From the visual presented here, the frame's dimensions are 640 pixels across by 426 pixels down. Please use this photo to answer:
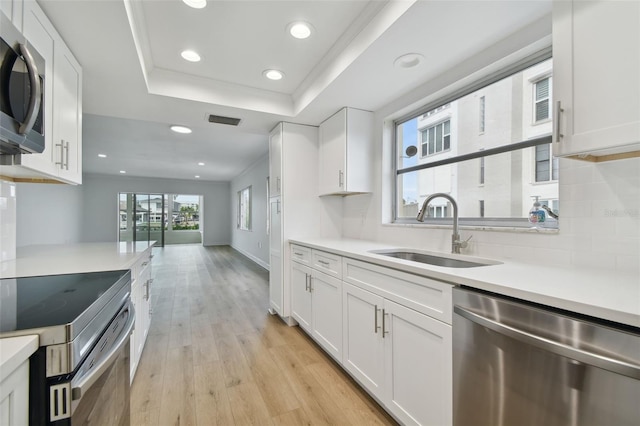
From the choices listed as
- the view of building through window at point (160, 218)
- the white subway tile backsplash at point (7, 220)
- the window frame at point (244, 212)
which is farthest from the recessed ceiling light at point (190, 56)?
the view of building through window at point (160, 218)

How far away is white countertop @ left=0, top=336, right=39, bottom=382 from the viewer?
599 mm

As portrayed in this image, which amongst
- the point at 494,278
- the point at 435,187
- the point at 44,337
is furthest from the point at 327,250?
the point at 44,337

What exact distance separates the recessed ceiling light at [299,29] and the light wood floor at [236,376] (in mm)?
2472

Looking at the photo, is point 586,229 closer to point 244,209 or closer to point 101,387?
point 101,387

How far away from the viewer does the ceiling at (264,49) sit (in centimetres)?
149

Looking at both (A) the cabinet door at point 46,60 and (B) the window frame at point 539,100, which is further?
(B) the window frame at point 539,100

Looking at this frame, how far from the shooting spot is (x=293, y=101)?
2.89 m

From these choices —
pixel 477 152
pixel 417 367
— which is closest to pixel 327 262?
pixel 417 367

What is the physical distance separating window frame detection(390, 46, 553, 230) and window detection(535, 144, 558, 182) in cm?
6

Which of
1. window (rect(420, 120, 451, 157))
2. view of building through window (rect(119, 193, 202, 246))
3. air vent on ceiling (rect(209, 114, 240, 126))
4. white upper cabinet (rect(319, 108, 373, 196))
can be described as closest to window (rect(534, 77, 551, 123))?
window (rect(420, 120, 451, 157))

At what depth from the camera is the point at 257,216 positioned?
6918mm

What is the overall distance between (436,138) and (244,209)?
7058 mm

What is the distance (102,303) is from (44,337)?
28cm

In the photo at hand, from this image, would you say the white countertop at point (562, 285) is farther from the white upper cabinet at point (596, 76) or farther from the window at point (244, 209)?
the window at point (244, 209)
